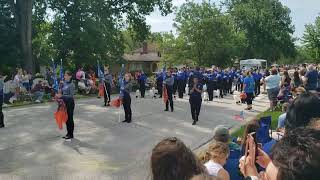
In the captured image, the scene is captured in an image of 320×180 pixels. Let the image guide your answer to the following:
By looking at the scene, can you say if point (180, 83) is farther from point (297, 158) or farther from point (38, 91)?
point (297, 158)

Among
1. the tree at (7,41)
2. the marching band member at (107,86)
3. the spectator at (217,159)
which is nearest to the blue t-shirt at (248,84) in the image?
the marching band member at (107,86)

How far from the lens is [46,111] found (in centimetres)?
2120

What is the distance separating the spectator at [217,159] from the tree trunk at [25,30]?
31156mm

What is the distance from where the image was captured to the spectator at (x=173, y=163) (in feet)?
10.9

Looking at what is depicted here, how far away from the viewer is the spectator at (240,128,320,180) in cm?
218

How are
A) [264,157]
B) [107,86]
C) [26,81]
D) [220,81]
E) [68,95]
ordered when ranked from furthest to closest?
[220,81] → [26,81] → [107,86] → [68,95] → [264,157]

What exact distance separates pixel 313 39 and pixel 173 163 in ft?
139

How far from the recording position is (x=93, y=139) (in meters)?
14.1

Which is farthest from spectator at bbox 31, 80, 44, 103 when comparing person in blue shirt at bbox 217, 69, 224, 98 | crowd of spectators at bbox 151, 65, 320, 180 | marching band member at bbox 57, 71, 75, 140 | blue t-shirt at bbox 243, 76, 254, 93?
crowd of spectators at bbox 151, 65, 320, 180

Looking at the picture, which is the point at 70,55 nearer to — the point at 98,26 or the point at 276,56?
the point at 98,26

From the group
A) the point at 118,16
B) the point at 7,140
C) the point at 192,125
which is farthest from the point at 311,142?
the point at 118,16

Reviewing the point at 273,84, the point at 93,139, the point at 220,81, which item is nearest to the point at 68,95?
the point at 93,139

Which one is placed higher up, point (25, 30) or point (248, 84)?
point (25, 30)

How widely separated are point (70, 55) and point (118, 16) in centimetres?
606
